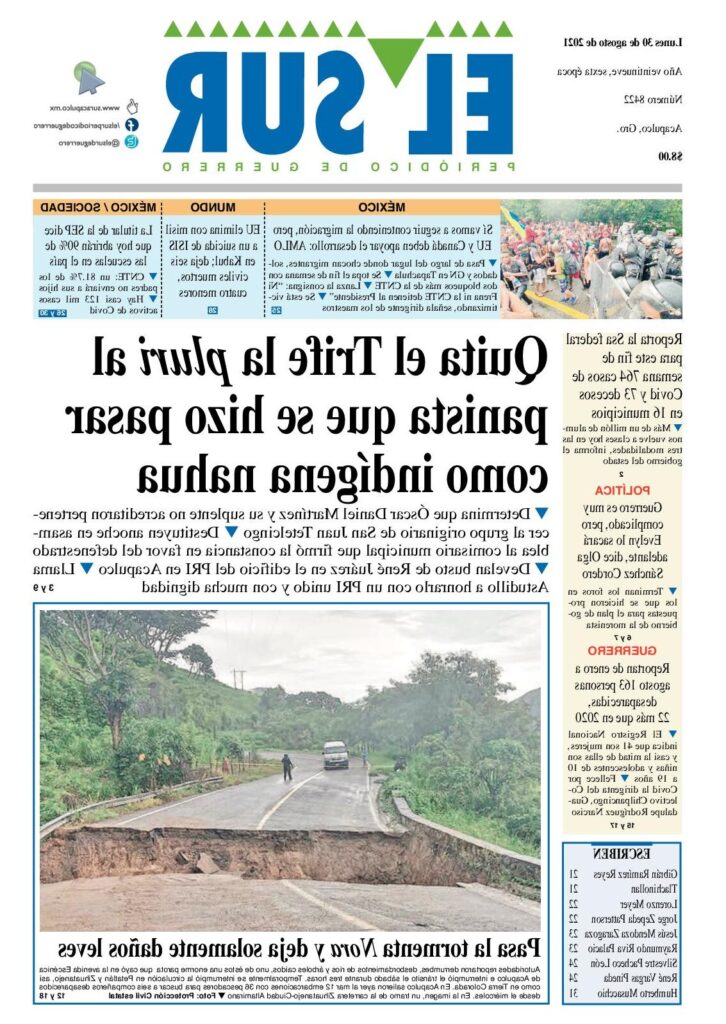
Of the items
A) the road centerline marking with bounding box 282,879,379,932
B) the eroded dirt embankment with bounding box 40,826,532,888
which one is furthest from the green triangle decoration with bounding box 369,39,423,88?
the road centerline marking with bounding box 282,879,379,932

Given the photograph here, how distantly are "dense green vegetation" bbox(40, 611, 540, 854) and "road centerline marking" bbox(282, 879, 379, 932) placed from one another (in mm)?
1209

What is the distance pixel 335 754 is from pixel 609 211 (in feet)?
19.7

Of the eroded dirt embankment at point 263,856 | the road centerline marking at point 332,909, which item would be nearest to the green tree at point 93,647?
the eroded dirt embankment at point 263,856

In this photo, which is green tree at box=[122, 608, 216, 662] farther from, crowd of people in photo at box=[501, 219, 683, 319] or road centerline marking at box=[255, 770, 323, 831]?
crowd of people in photo at box=[501, 219, 683, 319]

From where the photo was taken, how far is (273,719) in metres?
9.41

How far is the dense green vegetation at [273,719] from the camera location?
9.41m

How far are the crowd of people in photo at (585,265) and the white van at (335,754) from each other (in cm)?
452

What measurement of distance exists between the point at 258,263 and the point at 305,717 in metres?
4.47

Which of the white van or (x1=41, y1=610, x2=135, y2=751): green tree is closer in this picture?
the white van

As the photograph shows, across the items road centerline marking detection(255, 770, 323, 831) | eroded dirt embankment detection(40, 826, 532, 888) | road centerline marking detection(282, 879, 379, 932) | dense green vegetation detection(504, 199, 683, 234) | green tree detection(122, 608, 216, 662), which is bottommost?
road centerline marking detection(282, 879, 379, 932)

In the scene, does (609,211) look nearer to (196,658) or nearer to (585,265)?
(585,265)

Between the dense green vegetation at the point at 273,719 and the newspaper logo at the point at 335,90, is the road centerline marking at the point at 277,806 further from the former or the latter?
the newspaper logo at the point at 335,90

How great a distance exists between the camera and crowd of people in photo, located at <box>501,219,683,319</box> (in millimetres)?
9539

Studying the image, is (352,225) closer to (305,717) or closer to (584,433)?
(584,433)
